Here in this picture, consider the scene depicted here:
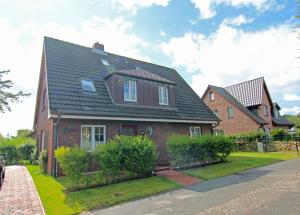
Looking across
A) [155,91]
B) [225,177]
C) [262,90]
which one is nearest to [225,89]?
[262,90]

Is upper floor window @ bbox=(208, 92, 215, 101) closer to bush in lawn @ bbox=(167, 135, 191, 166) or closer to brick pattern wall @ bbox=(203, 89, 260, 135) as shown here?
brick pattern wall @ bbox=(203, 89, 260, 135)

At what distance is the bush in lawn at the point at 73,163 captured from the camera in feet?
27.7

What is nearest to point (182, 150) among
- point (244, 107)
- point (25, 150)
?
point (25, 150)

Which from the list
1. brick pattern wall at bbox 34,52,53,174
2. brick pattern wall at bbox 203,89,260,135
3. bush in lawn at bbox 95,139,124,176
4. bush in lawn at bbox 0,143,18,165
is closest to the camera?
bush in lawn at bbox 95,139,124,176

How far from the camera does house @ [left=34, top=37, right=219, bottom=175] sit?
1143 centimetres

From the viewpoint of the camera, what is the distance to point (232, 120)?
29016 mm

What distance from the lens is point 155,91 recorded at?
15.8 meters

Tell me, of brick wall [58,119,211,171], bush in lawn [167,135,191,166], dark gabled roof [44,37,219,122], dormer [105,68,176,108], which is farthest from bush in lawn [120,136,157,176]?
dormer [105,68,176,108]

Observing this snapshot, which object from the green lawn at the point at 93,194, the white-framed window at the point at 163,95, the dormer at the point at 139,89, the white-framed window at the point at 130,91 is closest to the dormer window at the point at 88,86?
the dormer at the point at 139,89

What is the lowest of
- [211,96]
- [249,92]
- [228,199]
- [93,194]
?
[228,199]

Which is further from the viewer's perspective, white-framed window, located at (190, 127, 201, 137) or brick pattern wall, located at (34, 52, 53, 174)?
white-framed window, located at (190, 127, 201, 137)

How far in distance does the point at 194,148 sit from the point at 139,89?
5.47 meters

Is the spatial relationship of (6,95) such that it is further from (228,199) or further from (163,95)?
(228,199)

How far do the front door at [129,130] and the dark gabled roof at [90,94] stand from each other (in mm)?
855
